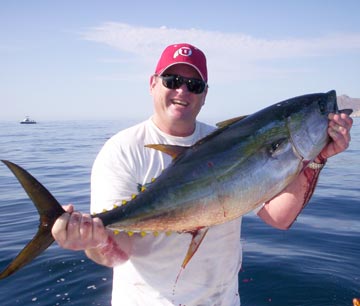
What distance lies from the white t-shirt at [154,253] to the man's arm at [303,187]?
0.39 metres

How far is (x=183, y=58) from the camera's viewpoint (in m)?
3.38

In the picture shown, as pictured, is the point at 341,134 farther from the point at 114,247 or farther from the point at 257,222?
the point at 257,222

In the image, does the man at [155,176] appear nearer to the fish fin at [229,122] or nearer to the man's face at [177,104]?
the man's face at [177,104]

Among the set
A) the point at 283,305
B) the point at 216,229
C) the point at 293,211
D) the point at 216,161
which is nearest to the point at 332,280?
the point at 283,305

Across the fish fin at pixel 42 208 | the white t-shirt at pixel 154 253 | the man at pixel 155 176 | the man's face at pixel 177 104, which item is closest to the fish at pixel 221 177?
the fish fin at pixel 42 208

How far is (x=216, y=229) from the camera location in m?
3.22

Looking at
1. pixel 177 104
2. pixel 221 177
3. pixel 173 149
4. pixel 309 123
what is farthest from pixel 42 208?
pixel 309 123

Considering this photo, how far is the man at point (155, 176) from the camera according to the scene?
303 cm

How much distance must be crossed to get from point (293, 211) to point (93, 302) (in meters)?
3.29

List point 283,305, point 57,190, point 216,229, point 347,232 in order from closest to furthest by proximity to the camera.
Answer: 1. point 216,229
2. point 283,305
3. point 347,232
4. point 57,190

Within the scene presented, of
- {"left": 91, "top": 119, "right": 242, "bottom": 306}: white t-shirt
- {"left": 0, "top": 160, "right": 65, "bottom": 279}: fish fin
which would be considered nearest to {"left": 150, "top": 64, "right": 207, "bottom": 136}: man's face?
{"left": 91, "top": 119, "right": 242, "bottom": 306}: white t-shirt

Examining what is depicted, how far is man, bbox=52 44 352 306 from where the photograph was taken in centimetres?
303

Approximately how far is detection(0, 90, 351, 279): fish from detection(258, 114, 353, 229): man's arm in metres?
0.08

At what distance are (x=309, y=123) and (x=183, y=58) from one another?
4.08ft
